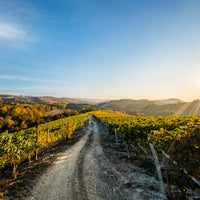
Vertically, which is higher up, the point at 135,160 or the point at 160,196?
the point at 160,196

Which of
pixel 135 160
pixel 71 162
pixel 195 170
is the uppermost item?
pixel 195 170

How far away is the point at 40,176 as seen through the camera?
759 cm

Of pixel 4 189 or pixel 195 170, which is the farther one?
pixel 4 189

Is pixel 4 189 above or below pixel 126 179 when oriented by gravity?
below

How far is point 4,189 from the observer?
6.36 m

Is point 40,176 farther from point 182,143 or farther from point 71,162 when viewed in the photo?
point 182,143

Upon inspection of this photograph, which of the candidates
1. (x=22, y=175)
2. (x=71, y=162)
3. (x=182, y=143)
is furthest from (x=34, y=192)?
(x=182, y=143)

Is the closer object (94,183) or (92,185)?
(92,185)

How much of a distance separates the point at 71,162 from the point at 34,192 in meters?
3.95

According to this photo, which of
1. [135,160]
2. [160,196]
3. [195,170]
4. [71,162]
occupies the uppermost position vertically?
[195,170]

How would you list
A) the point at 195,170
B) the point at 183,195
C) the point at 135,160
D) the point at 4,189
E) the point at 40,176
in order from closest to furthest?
1. the point at 195,170
2. the point at 183,195
3. the point at 4,189
4. the point at 40,176
5. the point at 135,160

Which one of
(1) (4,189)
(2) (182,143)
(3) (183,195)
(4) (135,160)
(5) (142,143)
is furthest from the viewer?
(4) (135,160)

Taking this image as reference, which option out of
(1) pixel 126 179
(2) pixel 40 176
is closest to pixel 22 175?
(2) pixel 40 176

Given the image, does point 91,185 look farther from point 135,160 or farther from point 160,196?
point 135,160
